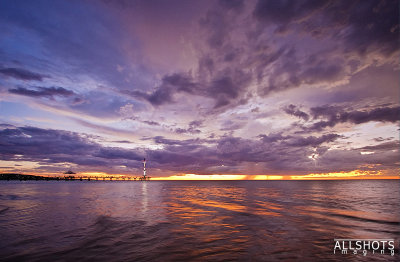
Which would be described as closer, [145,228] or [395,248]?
[395,248]

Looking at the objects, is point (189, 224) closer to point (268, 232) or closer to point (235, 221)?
point (235, 221)

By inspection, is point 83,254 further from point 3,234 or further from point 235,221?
point 235,221

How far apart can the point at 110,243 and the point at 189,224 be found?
7431mm

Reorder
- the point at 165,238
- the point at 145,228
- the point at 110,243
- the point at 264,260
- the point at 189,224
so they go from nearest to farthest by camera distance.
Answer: the point at 264,260
the point at 110,243
the point at 165,238
the point at 145,228
the point at 189,224

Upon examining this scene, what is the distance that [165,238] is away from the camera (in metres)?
13.7

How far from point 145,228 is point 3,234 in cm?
982

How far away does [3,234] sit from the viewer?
46.9ft

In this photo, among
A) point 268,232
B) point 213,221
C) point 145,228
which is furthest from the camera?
point 213,221

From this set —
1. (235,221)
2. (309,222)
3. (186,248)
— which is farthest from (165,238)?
(309,222)

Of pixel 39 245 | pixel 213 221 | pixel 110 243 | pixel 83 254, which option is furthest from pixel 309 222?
pixel 39 245

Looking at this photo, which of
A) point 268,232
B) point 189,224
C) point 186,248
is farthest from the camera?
point 189,224

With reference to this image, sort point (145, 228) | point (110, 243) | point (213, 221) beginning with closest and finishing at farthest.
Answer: point (110, 243), point (145, 228), point (213, 221)

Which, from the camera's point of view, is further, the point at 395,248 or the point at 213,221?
the point at 213,221

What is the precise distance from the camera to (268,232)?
1511cm
